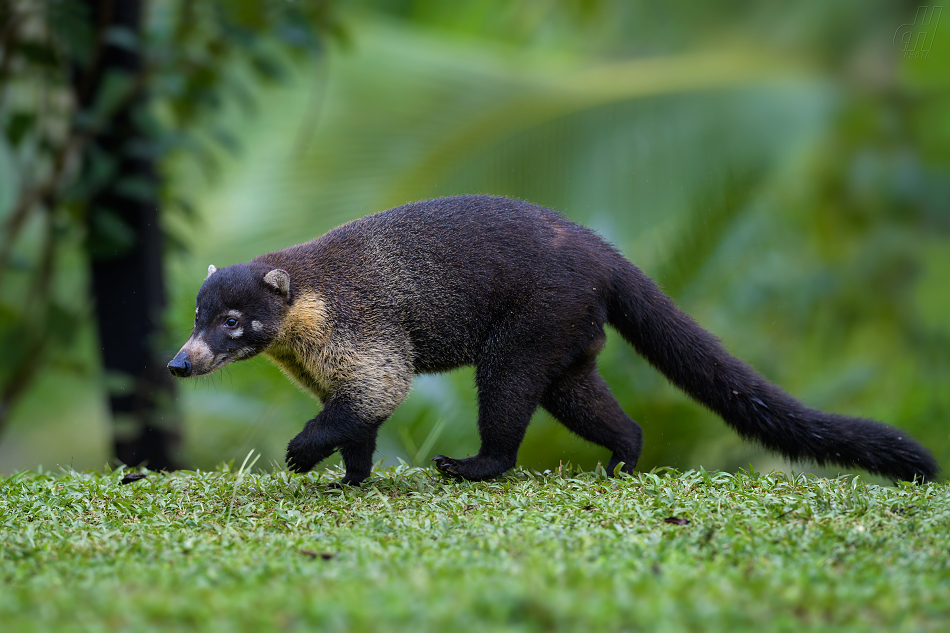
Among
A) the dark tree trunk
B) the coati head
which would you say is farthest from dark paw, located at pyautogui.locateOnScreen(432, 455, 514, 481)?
the dark tree trunk

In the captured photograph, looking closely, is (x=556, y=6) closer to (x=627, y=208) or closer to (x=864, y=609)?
(x=627, y=208)

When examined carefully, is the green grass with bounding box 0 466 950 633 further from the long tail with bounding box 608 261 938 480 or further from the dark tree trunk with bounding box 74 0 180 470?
the dark tree trunk with bounding box 74 0 180 470

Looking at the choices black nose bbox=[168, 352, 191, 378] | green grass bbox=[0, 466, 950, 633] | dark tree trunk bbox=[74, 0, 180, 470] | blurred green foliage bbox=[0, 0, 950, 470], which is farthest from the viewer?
blurred green foliage bbox=[0, 0, 950, 470]

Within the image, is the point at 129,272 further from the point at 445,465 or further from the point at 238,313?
the point at 445,465

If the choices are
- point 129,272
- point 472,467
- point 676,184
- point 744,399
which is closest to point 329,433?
point 472,467

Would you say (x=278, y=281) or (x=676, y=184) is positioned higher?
(x=676, y=184)

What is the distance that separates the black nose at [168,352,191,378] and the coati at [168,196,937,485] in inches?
0.4

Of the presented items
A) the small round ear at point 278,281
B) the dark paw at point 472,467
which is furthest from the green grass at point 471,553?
the small round ear at point 278,281

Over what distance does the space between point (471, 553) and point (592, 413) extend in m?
2.20

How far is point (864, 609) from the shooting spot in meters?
2.73

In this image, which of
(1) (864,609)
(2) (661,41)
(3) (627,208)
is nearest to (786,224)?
(3) (627,208)

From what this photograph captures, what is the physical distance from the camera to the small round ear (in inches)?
210

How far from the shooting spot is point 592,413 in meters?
5.59

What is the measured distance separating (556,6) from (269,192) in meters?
4.23
